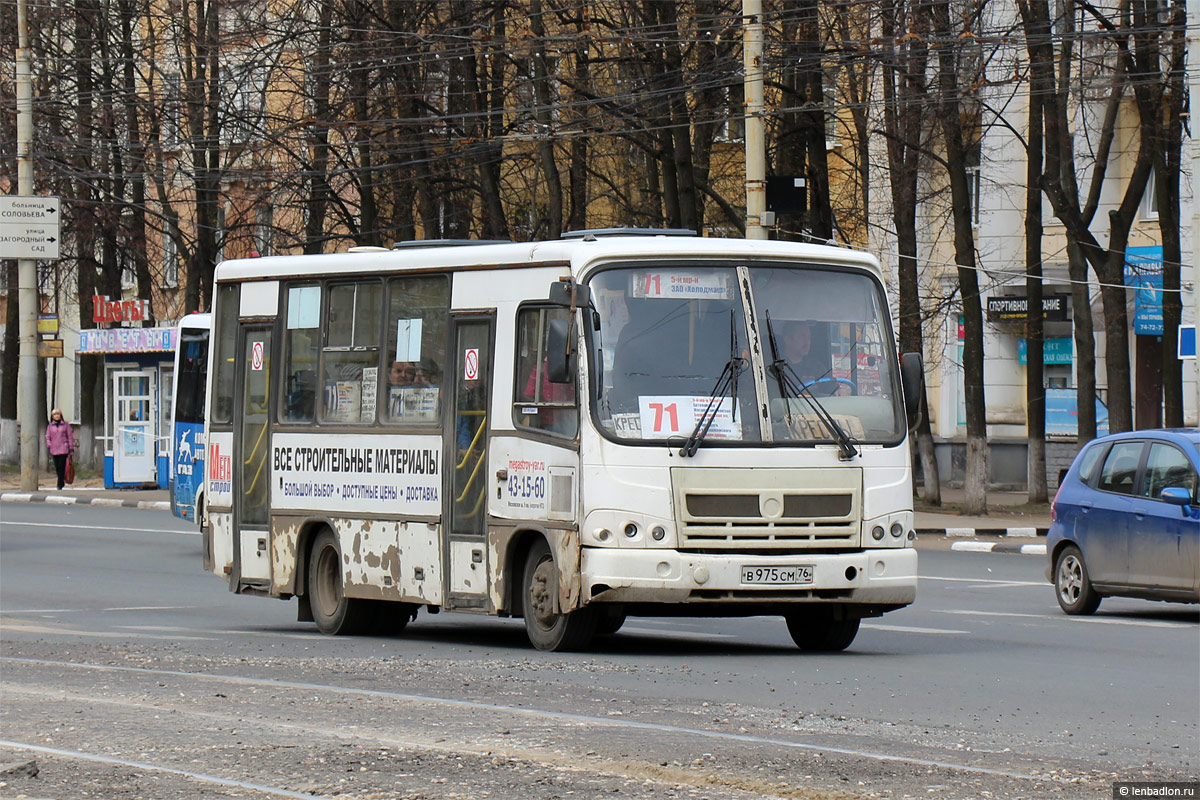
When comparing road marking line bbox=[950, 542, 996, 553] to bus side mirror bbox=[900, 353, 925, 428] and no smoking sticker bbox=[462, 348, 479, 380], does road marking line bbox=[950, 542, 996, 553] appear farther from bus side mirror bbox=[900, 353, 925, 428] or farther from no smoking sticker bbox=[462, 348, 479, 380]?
no smoking sticker bbox=[462, 348, 479, 380]

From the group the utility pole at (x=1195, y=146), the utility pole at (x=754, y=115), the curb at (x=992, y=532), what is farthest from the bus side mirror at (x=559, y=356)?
the curb at (x=992, y=532)

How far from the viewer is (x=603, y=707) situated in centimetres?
990

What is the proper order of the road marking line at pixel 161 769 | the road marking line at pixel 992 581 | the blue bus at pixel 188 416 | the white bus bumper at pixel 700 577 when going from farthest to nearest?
1. the blue bus at pixel 188 416
2. the road marking line at pixel 992 581
3. the white bus bumper at pixel 700 577
4. the road marking line at pixel 161 769

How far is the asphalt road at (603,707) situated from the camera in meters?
Answer: 7.59

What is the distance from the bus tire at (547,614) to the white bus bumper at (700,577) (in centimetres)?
46

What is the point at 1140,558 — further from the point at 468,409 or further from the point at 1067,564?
the point at 468,409

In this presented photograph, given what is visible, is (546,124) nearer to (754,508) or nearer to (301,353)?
(301,353)

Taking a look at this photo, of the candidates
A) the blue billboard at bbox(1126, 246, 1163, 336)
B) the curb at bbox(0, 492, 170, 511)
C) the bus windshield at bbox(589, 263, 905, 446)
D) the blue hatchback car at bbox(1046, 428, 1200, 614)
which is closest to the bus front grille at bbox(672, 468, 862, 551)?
the bus windshield at bbox(589, 263, 905, 446)

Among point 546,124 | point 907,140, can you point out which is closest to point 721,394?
point 907,140

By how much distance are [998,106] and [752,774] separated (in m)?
32.2

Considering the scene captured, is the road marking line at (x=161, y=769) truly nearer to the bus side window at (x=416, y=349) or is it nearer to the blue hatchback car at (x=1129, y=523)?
the bus side window at (x=416, y=349)

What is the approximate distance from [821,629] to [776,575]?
1.35m

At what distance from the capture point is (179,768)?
7.83 metres

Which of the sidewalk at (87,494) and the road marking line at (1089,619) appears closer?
the road marking line at (1089,619)
